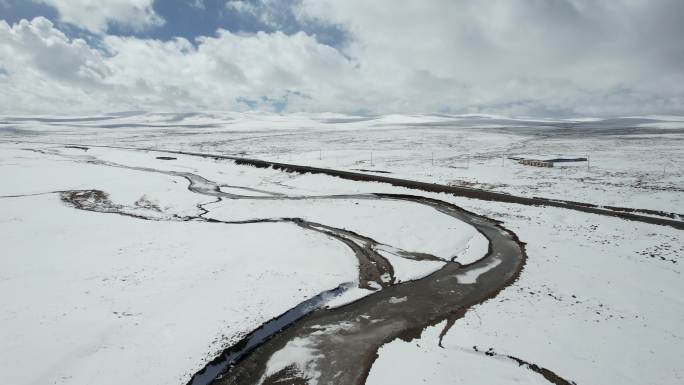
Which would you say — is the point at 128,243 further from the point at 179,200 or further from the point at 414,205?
the point at 414,205

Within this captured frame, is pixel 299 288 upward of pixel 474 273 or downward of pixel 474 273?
upward

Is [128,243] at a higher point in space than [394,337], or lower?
higher

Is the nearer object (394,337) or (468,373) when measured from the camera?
(468,373)

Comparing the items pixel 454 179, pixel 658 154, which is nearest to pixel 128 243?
pixel 454 179

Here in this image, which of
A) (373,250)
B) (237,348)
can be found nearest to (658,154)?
(373,250)

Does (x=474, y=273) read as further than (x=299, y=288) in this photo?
Yes

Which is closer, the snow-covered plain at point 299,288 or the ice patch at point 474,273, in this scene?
the snow-covered plain at point 299,288

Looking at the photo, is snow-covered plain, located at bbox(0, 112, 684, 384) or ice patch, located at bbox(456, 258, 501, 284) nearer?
snow-covered plain, located at bbox(0, 112, 684, 384)

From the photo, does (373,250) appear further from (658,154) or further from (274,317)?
(658,154)

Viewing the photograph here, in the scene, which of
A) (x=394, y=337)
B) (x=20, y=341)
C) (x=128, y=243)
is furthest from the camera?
(x=128, y=243)

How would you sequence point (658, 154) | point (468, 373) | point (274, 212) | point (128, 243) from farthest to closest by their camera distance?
point (658, 154) < point (274, 212) < point (128, 243) < point (468, 373)
